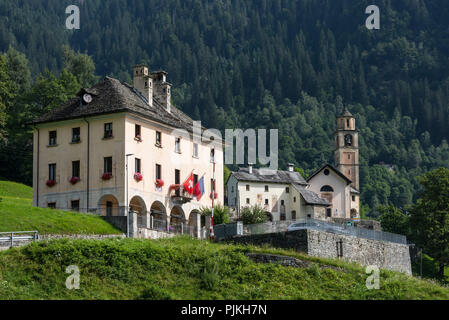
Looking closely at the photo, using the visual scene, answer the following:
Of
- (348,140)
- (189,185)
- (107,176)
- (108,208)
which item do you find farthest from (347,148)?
(108,208)

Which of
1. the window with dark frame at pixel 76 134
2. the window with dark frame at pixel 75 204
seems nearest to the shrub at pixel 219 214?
the window with dark frame at pixel 75 204

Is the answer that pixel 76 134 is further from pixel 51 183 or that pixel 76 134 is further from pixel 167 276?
pixel 167 276

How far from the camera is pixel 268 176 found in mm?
132625

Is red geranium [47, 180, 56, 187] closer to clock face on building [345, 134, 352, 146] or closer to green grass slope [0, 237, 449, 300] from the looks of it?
green grass slope [0, 237, 449, 300]

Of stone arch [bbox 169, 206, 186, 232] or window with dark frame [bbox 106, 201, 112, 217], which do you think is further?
stone arch [bbox 169, 206, 186, 232]

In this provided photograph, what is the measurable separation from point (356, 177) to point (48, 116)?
99.6m

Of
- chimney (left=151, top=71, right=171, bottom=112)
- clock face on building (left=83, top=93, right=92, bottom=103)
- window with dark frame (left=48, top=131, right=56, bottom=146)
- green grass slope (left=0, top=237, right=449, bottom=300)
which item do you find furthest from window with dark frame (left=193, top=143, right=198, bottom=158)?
green grass slope (left=0, top=237, right=449, bottom=300)

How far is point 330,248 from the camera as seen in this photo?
6200cm

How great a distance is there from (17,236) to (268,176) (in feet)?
275

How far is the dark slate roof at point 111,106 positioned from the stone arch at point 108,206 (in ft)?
22.9

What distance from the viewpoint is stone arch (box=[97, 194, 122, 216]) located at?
67062 mm

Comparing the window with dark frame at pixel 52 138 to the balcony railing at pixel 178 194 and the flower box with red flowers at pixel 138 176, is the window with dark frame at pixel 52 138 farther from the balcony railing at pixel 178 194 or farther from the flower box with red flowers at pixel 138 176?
the balcony railing at pixel 178 194

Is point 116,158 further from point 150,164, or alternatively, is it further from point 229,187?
point 229,187

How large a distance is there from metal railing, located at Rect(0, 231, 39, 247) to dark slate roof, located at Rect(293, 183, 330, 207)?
78.1 meters
